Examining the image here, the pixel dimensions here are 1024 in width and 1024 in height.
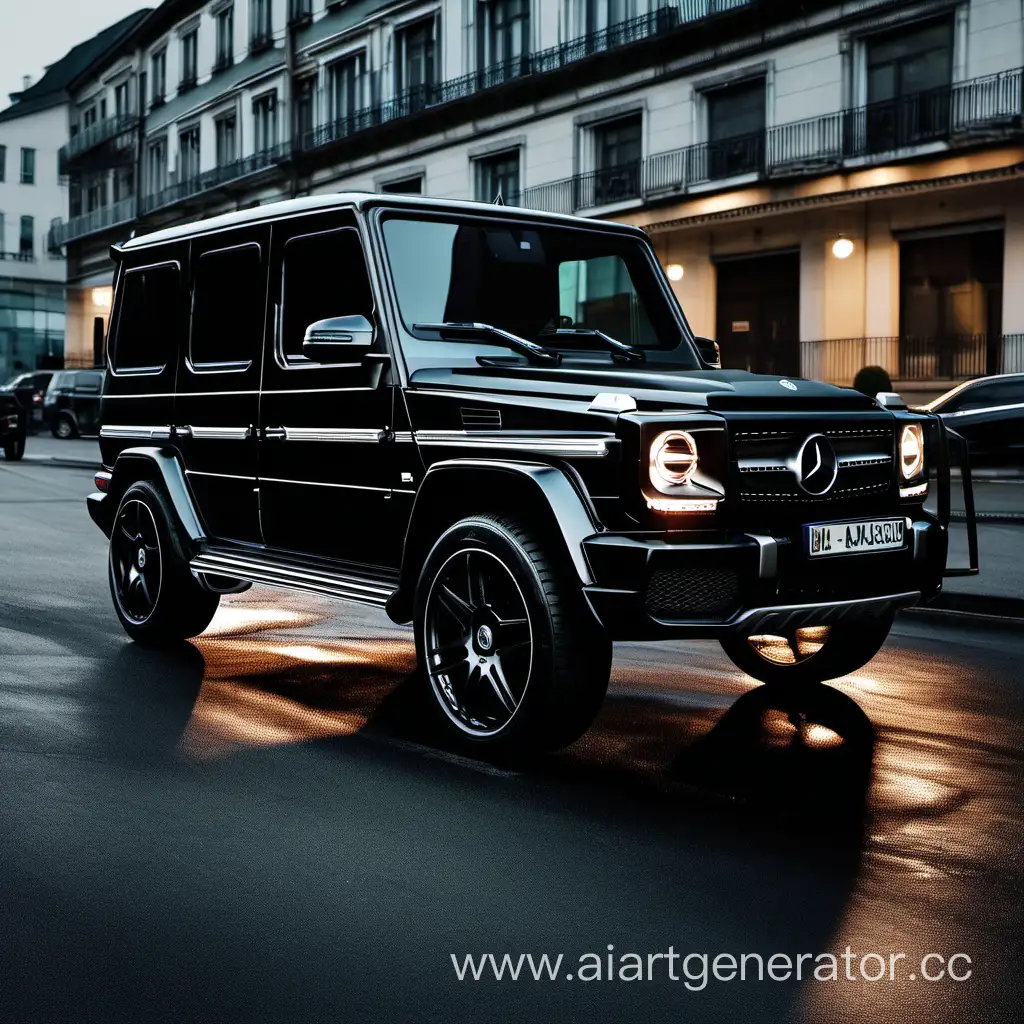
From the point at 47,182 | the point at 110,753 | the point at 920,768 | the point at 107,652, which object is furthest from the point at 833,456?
the point at 47,182

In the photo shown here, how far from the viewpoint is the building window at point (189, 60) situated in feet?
171

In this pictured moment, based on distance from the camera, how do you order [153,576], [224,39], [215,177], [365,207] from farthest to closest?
[224,39], [215,177], [153,576], [365,207]

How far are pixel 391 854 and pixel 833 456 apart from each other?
2248 mm

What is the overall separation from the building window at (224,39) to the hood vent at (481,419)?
153 ft

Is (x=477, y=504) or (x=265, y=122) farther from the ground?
(x=265, y=122)

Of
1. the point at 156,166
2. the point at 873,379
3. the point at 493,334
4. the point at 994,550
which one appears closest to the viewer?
the point at 493,334

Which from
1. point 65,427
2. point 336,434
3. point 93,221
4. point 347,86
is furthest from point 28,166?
point 336,434

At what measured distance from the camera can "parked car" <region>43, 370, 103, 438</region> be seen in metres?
40.1

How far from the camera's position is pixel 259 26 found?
155 ft

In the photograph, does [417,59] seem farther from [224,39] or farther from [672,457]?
[672,457]

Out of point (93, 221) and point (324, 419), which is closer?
point (324, 419)

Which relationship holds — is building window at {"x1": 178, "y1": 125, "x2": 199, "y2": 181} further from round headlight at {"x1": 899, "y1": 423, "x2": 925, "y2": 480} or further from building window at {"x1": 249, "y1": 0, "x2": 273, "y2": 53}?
round headlight at {"x1": 899, "y1": 423, "x2": 925, "y2": 480}

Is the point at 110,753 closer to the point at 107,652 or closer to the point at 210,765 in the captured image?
the point at 210,765

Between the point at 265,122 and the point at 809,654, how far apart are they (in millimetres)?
43161
